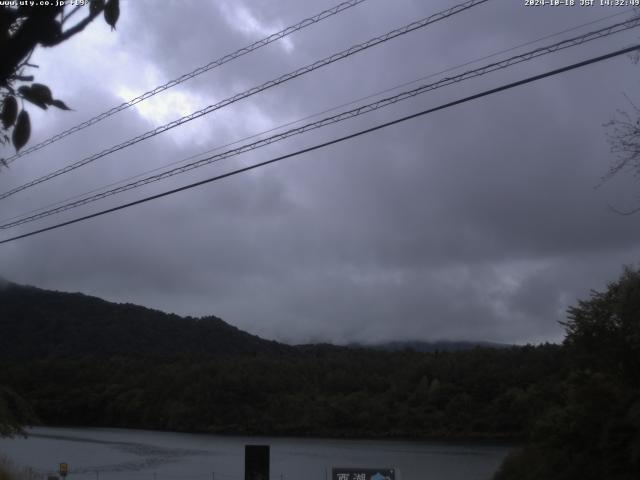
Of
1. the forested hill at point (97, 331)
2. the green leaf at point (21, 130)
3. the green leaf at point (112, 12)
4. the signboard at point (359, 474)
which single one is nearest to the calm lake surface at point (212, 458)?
the forested hill at point (97, 331)

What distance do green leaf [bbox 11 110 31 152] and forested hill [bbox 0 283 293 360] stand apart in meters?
51.5

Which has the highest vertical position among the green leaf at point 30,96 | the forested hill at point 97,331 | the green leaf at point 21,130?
the forested hill at point 97,331

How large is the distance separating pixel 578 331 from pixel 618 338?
1.73m

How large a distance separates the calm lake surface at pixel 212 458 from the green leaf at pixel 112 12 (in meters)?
24.8

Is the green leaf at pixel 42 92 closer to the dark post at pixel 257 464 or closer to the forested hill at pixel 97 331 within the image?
the dark post at pixel 257 464

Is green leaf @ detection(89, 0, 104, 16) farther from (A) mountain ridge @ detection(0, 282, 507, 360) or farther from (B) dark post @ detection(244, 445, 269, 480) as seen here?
(A) mountain ridge @ detection(0, 282, 507, 360)

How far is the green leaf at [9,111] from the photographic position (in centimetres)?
340

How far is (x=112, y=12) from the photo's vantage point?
11.1ft

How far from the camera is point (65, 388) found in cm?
6362

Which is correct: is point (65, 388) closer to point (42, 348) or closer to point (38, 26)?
point (42, 348)

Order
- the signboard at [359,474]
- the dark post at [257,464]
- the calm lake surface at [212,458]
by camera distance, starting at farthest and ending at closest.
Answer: the calm lake surface at [212,458] < the dark post at [257,464] < the signboard at [359,474]

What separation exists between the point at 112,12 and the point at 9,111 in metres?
0.63

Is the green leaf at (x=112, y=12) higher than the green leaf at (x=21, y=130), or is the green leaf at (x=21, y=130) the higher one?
the green leaf at (x=112, y=12)

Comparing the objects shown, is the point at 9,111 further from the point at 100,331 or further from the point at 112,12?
the point at 100,331
